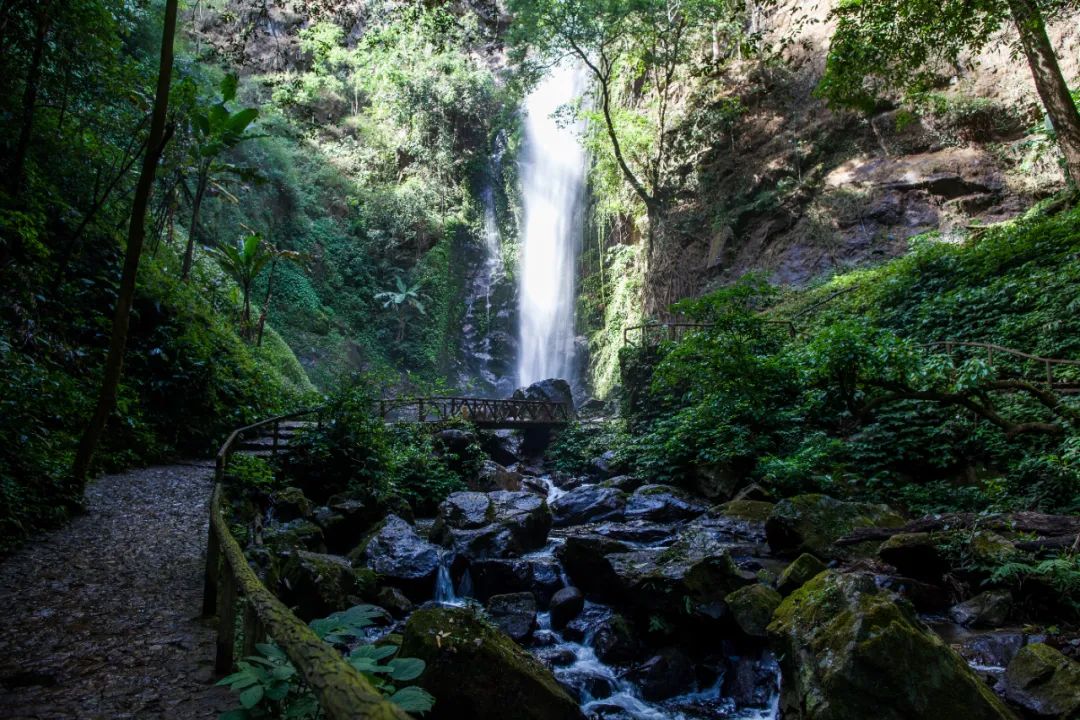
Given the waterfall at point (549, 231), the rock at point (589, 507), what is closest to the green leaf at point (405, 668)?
the rock at point (589, 507)

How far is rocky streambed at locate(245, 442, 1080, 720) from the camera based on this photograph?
3961 mm

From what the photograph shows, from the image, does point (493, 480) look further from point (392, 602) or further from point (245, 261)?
point (245, 261)

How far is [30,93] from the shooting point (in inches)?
322

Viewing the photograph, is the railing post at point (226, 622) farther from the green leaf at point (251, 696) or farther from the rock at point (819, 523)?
the rock at point (819, 523)

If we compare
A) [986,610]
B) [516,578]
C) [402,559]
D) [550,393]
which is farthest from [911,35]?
[550,393]

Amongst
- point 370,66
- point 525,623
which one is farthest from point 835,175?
point 370,66

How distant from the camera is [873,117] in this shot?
18328 mm

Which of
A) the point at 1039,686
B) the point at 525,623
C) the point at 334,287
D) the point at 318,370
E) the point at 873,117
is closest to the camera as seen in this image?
the point at 1039,686

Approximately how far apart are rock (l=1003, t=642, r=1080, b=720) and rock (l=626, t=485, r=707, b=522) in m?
6.17

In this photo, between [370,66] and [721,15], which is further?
[370,66]

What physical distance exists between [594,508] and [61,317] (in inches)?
373

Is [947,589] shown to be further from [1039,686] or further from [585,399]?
[585,399]

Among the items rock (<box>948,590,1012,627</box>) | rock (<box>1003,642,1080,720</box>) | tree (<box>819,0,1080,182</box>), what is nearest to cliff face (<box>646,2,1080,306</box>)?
tree (<box>819,0,1080,182</box>)

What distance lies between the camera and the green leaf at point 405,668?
6.55 feet
